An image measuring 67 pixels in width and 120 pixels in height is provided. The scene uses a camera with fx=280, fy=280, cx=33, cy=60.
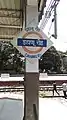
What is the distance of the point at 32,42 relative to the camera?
5.29 metres

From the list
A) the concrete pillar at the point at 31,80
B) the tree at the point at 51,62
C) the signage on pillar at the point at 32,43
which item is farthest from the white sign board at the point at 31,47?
the tree at the point at 51,62

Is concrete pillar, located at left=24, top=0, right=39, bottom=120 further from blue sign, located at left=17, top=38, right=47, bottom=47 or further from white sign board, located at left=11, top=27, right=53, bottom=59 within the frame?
blue sign, located at left=17, top=38, right=47, bottom=47

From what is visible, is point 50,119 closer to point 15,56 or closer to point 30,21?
point 30,21

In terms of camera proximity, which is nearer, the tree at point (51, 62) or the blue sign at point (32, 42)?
the blue sign at point (32, 42)

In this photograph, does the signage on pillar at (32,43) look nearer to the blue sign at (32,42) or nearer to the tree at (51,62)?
the blue sign at (32,42)

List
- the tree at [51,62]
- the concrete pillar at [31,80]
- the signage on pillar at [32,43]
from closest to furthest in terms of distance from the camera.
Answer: the signage on pillar at [32,43] → the concrete pillar at [31,80] → the tree at [51,62]

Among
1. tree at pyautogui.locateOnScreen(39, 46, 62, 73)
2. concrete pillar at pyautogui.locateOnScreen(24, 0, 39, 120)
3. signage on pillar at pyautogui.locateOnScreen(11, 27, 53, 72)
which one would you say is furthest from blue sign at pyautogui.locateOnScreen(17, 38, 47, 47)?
tree at pyautogui.locateOnScreen(39, 46, 62, 73)

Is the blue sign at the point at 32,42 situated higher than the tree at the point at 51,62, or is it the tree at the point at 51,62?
the blue sign at the point at 32,42

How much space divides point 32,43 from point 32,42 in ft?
0.07

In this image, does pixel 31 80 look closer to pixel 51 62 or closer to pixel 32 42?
pixel 32 42

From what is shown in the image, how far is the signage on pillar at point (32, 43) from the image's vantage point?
17.1ft

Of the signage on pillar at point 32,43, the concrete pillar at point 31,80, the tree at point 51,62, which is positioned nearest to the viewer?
the signage on pillar at point 32,43

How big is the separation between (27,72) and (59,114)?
2359mm

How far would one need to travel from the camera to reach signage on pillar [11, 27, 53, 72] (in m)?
5.20
